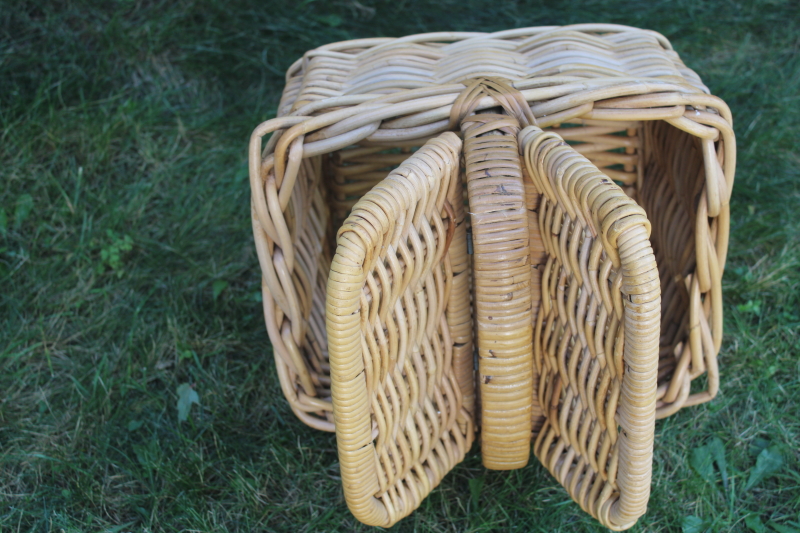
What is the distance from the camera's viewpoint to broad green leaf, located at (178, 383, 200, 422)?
57.5 inches

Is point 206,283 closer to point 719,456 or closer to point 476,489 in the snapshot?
point 476,489

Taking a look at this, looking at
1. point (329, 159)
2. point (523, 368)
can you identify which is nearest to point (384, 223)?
point (523, 368)

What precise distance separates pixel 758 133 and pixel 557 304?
110 cm

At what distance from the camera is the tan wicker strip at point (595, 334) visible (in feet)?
2.78

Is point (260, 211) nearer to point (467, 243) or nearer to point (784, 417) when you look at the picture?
point (467, 243)

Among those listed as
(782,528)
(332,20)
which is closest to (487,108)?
(782,528)

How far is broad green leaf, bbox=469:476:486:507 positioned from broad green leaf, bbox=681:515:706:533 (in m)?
0.36

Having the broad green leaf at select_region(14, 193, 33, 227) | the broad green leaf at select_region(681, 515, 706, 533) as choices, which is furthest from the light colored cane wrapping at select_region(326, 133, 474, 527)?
the broad green leaf at select_region(14, 193, 33, 227)

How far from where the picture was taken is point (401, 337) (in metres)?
1.05

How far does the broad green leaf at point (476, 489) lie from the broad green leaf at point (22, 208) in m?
1.26

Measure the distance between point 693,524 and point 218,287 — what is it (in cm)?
109

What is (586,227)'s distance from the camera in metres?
0.94

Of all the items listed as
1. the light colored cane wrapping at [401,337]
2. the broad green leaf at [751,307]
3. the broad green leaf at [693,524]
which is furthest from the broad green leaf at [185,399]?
the broad green leaf at [751,307]

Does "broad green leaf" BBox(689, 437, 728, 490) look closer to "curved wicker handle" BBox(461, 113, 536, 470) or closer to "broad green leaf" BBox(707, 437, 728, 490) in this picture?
"broad green leaf" BBox(707, 437, 728, 490)
